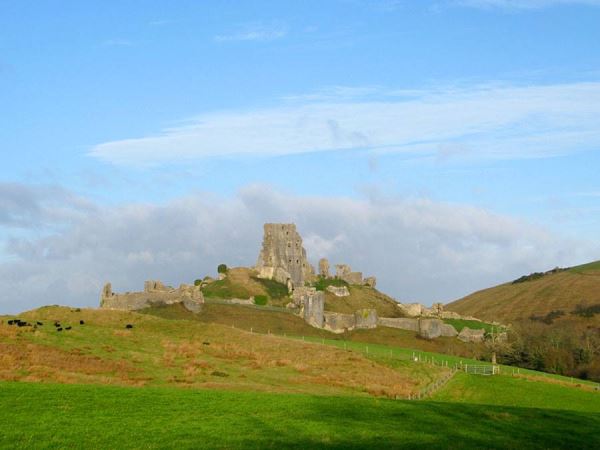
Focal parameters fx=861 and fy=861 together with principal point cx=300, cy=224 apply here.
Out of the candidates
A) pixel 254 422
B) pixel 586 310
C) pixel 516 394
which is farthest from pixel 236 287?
pixel 254 422

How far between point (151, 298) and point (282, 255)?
199 feet

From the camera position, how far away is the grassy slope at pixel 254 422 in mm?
28484

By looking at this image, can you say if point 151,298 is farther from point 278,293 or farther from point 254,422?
point 254,422

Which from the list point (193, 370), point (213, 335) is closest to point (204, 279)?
point (213, 335)

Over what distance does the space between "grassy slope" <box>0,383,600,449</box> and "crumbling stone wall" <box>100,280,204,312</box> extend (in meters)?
86.7

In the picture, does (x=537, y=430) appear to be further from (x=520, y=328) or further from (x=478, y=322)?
(x=478, y=322)

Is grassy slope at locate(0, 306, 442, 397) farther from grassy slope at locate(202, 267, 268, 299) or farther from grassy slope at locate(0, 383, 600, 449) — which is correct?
grassy slope at locate(202, 267, 268, 299)

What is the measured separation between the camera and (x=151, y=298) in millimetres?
131000

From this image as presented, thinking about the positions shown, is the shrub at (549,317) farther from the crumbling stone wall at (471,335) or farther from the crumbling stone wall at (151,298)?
the crumbling stone wall at (151,298)

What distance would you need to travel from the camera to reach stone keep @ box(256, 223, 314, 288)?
185 m

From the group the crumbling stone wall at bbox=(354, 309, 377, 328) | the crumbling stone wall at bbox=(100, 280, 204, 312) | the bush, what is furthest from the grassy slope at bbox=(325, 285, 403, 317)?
the crumbling stone wall at bbox=(100, 280, 204, 312)

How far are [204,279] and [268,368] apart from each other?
11163 cm

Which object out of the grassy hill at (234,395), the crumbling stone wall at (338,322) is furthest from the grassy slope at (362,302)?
the grassy hill at (234,395)

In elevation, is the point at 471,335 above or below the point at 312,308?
below
